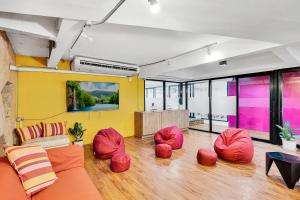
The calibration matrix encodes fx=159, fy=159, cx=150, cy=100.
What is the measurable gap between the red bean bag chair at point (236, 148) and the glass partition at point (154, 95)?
3146 millimetres

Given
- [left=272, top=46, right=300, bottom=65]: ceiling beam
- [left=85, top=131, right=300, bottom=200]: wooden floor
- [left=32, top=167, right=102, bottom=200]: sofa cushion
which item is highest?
[left=272, top=46, right=300, bottom=65]: ceiling beam

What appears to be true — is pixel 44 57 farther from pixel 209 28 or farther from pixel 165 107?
pixel 165 107

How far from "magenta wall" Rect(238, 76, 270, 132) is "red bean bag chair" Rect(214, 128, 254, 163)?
212cm

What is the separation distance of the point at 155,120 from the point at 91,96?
2.49 meters

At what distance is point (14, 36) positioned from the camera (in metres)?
2.88

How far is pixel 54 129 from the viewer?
13.1 feet

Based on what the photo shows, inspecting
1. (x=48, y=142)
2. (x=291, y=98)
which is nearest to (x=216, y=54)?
(x=291, y=98)

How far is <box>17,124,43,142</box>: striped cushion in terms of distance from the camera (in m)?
3.52

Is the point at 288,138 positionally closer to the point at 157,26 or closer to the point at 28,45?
the point at 157,26

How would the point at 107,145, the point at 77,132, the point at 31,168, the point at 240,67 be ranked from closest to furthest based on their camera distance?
the point at 31,168 < the point at 107,145 < the point at 77,132 < the point at 240,67

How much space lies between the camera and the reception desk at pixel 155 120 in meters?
5.75

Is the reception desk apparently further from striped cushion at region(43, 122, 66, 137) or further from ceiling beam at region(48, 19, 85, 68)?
ceiling beam at region(48, 19, 85, 68)

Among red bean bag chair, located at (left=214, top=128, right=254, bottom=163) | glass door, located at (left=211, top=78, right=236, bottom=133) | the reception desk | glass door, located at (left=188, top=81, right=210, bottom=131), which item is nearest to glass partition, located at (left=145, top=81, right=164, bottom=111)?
the reception desk

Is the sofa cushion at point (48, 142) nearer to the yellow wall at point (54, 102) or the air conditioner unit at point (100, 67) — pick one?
the yellow wall at point (54, 102)
